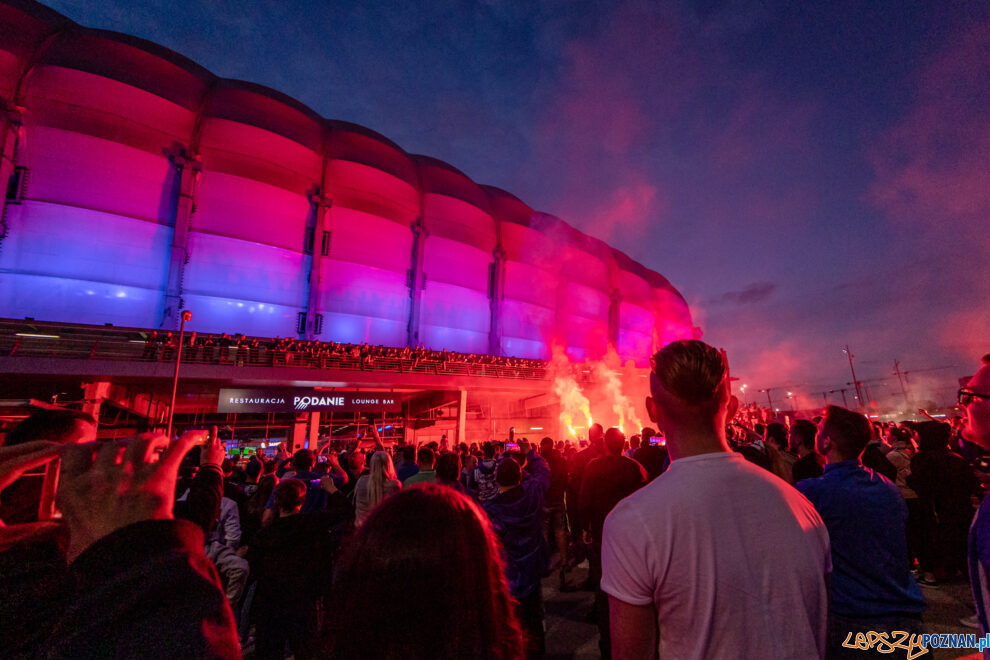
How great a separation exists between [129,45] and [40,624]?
3589 centimetres

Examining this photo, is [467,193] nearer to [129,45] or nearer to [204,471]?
[129,45]

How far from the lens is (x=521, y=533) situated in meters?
4.87

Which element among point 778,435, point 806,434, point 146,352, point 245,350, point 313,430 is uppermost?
point 245,350

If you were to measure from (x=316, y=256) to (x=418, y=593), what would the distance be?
28.9 m

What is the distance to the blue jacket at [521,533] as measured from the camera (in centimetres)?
454

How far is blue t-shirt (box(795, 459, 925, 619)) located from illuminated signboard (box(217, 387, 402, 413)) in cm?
1969

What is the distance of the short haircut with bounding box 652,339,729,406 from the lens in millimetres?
1700

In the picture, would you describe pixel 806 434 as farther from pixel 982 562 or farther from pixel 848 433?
pixel 982 562

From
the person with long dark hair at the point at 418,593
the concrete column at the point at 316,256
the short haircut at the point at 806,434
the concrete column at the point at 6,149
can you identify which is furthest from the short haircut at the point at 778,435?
the concrete column at the point at 6,149

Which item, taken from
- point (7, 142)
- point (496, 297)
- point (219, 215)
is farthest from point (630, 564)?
point (496, 297)

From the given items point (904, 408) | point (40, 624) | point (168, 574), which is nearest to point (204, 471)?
point (40, 624)

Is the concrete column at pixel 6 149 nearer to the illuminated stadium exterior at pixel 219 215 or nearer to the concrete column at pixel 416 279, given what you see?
the illuminated stadium exterior at pixel 219 215

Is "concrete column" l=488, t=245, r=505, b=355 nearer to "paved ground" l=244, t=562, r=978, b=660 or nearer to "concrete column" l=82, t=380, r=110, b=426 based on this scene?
"concrete column" l=82, t=380, r=110, b=426

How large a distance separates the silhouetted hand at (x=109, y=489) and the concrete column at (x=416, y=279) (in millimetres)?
29048
